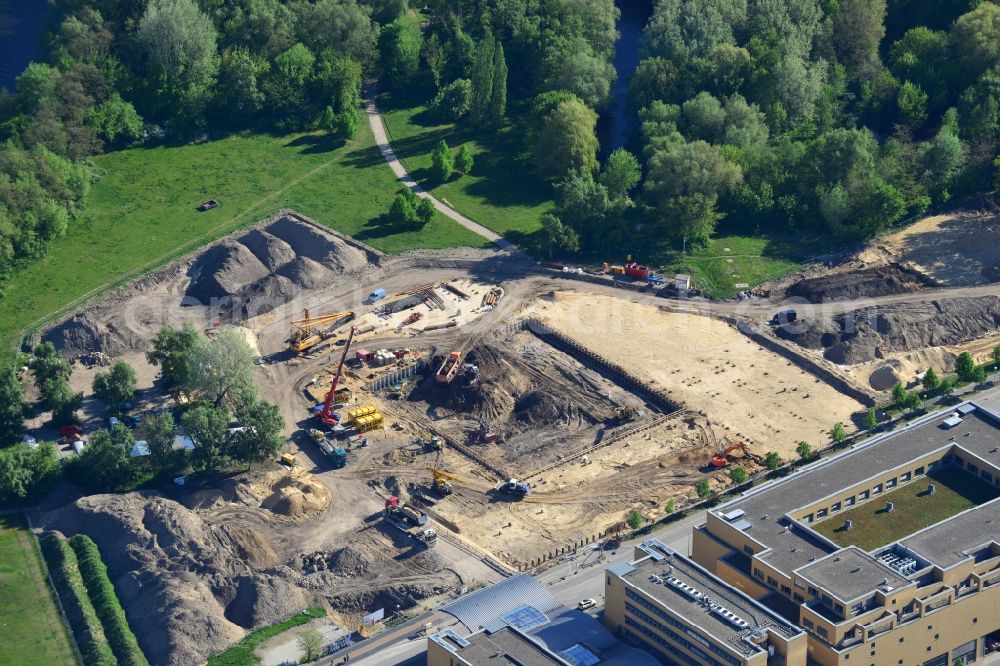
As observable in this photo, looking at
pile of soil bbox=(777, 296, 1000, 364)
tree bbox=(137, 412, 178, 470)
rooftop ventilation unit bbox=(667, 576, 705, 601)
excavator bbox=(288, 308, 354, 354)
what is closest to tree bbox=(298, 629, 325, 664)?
rooftop ventilation unit bbox=(667, 576, 705, 601)

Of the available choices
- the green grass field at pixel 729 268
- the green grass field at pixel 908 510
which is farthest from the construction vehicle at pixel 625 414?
the green grass field at pixel 908 510

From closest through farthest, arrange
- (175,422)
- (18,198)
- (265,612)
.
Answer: (265,612), (175,422), (18,198)

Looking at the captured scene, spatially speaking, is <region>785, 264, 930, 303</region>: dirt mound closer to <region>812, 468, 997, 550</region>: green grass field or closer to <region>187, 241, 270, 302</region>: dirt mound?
<region>812, 468, 997, 550</region>: green grass field

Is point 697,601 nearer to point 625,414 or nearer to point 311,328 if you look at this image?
point 625,414

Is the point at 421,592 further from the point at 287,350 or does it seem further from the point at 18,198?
the point at 18,198

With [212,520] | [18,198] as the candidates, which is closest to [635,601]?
[212,520]
